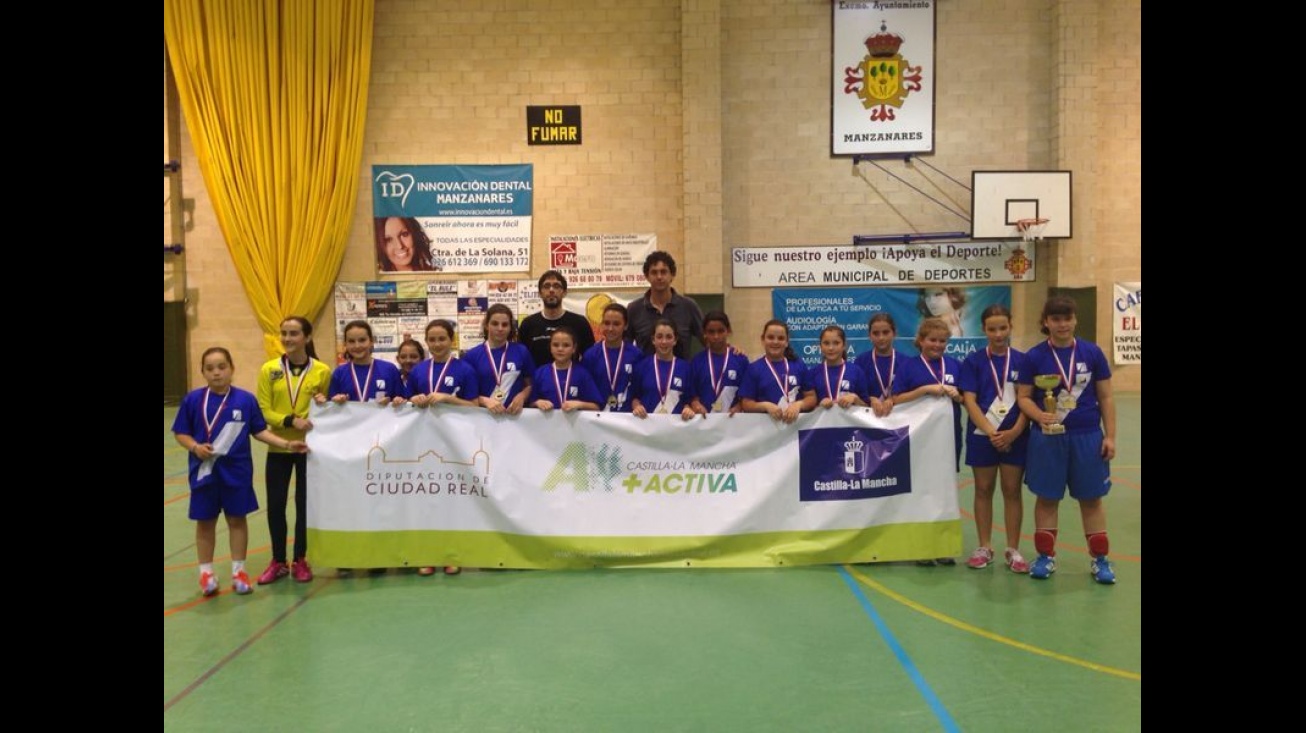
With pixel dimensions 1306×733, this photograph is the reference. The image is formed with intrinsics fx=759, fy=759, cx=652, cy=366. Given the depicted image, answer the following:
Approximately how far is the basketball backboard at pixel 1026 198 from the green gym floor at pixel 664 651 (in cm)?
727

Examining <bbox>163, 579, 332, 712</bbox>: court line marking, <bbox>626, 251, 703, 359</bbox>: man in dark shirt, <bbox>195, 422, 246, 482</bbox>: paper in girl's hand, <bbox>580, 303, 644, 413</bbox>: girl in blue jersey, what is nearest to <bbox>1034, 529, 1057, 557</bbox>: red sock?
<bbox>626, 251, 703, 359</bbox>: man in dark shirt

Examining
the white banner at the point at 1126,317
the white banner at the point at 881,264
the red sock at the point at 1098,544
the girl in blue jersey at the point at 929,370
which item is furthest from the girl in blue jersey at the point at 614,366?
the white banner at the point at 1126,317

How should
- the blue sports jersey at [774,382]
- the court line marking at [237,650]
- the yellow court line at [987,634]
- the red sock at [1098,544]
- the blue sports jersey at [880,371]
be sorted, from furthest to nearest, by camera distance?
the blue sports jersey at [880,371], the blue sports jersey at [774,382], the red sock at [1098,544], the yellow court line at [987,634], the court line marking at [237,650]

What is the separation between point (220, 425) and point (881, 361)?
4.24m

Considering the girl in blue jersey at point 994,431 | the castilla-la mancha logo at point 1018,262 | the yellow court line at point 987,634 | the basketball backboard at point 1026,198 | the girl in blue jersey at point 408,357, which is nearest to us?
the yellow court line at point 987,634

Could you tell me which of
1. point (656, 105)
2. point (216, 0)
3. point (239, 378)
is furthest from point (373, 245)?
point (656, 105)

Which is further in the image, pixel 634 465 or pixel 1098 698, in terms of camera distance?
pixel 634 465

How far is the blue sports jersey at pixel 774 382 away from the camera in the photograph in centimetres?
496

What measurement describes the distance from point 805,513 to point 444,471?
2262 mm

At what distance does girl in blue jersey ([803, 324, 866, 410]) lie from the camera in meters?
4.90

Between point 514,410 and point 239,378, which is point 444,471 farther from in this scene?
point 239,378

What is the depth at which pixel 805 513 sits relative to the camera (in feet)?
15.6

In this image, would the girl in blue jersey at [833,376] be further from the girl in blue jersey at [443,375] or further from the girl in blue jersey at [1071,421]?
the girl in blue jersey at [443,375]

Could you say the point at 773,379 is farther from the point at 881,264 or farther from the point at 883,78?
the point at 883,78
